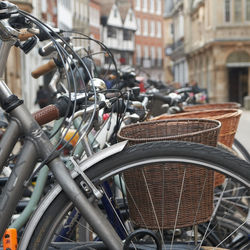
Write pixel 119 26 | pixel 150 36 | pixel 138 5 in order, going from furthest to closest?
pixel 150 36
pixel 138 5
pixel 119 26

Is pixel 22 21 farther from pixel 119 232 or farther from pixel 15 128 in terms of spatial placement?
pixel 119 232

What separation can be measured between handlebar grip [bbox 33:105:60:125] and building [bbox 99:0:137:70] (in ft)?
268

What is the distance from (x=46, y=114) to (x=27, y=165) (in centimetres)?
20

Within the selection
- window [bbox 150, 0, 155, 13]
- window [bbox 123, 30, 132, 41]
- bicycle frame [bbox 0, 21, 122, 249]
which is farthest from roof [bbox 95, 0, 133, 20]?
bicycle frame [bbox 0, 21, 122, 249]

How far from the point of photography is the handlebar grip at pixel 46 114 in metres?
2.51

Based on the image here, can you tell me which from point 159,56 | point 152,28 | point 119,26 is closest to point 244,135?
point 119,26

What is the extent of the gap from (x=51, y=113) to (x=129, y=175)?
349 millimetres

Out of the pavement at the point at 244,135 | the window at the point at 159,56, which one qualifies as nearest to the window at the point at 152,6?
the window at the point at 159,56

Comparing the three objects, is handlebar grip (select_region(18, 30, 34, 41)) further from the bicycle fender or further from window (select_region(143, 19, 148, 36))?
window (select_region(143, 19, 148, 36))

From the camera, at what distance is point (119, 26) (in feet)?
292

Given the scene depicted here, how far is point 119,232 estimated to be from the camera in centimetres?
263

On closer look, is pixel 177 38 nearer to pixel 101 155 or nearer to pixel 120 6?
pixel 120 6

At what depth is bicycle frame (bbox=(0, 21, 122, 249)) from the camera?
7.73 ft

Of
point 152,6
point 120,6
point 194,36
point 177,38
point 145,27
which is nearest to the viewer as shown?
point 194,36
